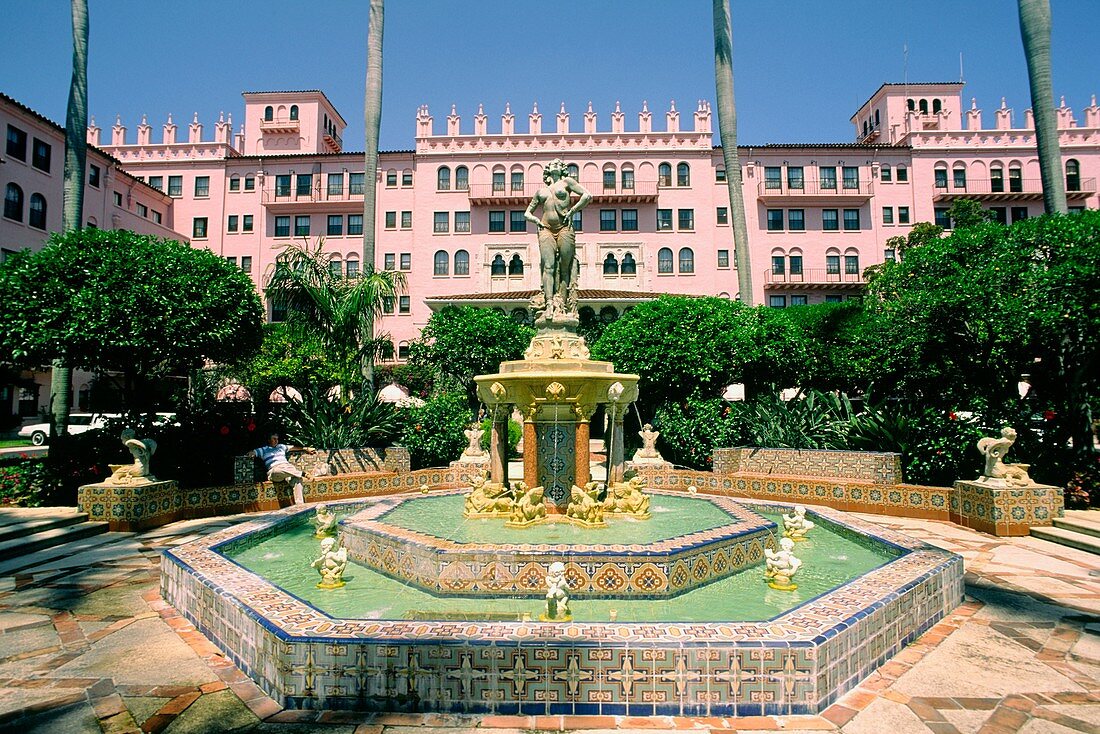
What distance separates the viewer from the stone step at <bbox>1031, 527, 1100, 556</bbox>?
919cm

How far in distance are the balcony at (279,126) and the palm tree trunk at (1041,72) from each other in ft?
155

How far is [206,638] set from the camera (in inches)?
230

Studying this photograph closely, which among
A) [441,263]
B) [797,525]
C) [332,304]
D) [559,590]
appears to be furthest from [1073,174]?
[559,590]

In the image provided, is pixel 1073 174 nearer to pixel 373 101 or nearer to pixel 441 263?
pixel 441 263

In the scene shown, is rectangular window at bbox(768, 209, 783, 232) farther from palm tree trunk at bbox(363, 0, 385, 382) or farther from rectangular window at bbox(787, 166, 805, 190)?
palm tree trunk at bbox(363, 0, 385, 382)

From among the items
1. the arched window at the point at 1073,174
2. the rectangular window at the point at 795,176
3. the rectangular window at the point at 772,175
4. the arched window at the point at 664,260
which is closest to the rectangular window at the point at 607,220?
the arched window at the point at 664,260

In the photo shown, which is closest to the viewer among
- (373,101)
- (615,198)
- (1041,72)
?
(1041,72)

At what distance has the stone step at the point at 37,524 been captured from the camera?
9.77m

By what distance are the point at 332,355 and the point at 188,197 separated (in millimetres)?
35981

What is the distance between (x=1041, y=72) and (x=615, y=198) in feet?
90.4

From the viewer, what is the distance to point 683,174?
43469 millimetres

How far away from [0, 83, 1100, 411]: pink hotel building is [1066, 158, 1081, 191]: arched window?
3.2 inches

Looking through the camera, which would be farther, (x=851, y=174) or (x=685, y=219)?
(x=851, y=174)

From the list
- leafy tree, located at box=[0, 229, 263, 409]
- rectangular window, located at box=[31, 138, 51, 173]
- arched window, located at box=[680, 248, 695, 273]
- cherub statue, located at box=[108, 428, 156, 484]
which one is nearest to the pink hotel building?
arched window, located at box=[680, 248, 695, 273]
